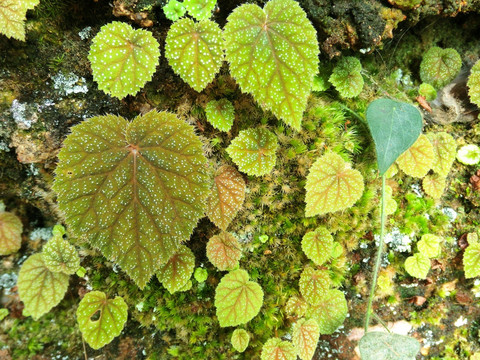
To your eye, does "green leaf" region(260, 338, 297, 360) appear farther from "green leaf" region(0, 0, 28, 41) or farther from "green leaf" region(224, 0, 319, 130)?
"green leaf" region(0, 0, 28, 41)

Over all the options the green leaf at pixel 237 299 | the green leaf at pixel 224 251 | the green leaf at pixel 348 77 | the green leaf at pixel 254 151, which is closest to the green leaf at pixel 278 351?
the green leaf at pixel 237 299

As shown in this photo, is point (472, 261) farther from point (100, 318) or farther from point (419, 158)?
point (100, 318)

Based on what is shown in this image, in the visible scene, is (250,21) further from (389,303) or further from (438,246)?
(389,303)

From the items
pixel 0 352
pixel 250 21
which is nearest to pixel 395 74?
pixel 250 21

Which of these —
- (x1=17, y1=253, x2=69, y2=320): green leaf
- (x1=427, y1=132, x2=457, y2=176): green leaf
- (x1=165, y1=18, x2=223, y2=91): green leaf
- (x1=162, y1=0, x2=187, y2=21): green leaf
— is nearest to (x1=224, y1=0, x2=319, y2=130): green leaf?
(x1=165, y1=18, x2=223, y2=91): green leaf

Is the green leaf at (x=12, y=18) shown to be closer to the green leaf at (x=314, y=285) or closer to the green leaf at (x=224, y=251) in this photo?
the green leaf at (x=224, y=251)

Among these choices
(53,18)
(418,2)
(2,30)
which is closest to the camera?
(2,30)
